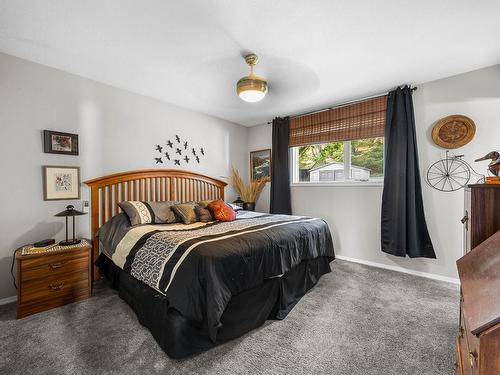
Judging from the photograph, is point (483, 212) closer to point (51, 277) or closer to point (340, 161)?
point (340, 161)

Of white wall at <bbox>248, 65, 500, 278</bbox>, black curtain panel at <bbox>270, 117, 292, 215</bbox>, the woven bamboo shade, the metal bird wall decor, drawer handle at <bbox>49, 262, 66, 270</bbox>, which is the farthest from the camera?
black curtain panel at <bbox>270, 117, 292, 215</bbox>

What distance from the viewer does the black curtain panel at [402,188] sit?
295cm

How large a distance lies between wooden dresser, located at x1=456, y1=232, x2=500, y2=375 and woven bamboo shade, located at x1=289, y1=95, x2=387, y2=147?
2515mm

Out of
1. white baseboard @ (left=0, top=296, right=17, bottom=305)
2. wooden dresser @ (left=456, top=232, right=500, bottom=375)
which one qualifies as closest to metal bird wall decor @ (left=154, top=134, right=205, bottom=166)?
white baseboard @ (left=0, top=296, right=17, bottom=305)

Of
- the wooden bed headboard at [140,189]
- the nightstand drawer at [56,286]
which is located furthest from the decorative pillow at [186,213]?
the nightstand drawer at [56,286]

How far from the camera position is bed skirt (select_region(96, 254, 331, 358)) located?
1579 millimetres

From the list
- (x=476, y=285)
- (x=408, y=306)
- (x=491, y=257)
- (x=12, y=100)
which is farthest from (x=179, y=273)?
(x=12, y=100)

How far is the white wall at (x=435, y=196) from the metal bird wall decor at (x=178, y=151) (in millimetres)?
2290

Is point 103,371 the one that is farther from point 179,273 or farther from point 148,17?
point 148,17

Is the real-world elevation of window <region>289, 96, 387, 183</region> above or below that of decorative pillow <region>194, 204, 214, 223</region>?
above

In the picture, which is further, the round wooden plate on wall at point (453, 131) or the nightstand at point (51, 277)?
the round wooden plate on wall at point (453, 131)

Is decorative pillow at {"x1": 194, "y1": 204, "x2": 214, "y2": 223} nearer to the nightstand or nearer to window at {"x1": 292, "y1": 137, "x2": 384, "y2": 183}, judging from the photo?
the nightstand

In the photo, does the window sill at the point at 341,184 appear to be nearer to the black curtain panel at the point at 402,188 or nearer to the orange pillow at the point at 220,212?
the black curtain panel at the point at 402,188

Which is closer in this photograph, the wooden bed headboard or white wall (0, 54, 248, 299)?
white wall (0, 54, 248, 299)
